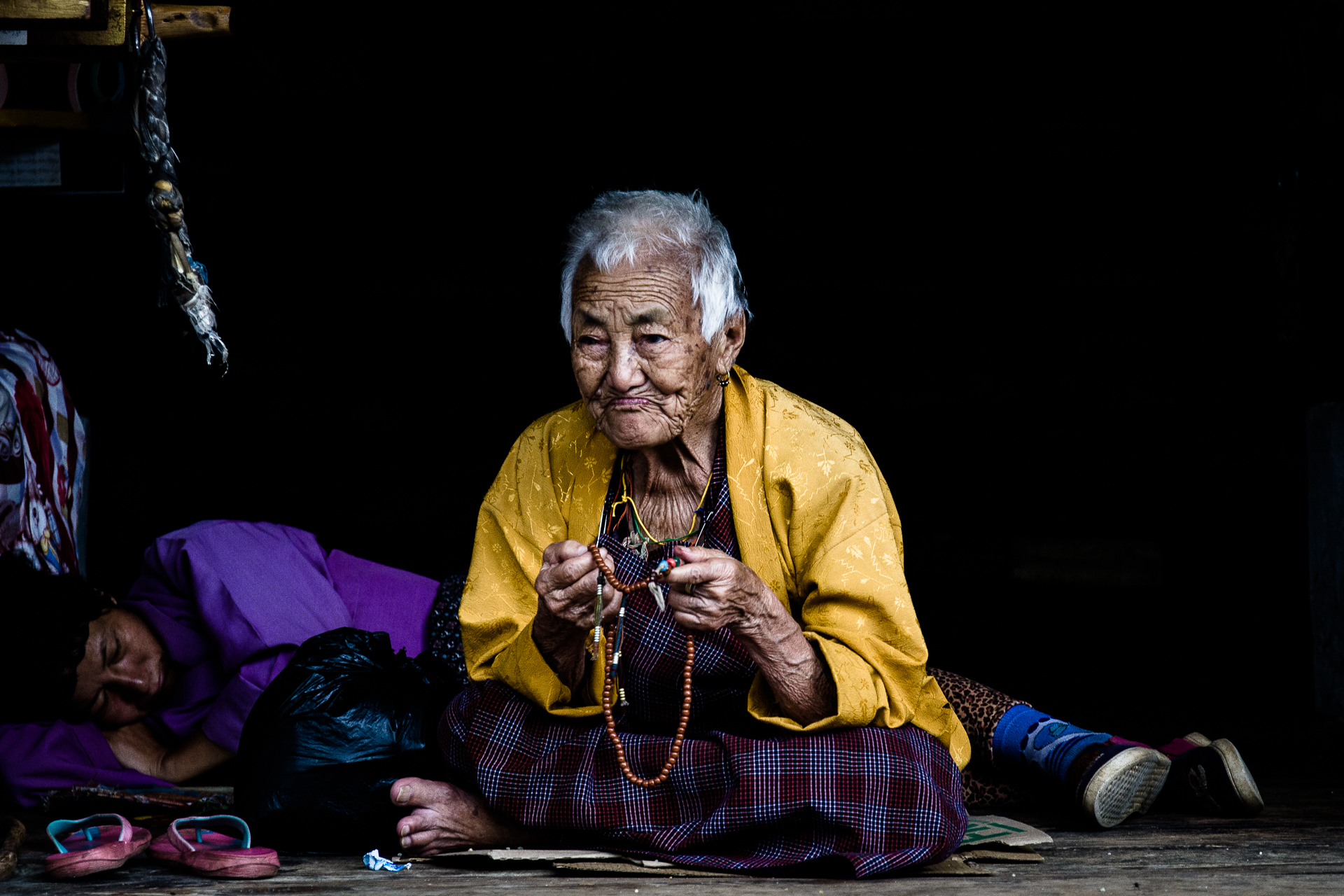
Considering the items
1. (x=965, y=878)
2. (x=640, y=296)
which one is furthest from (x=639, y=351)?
(x=965, y=878)

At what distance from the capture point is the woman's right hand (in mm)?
2184

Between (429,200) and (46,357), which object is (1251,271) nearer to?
(429,200)

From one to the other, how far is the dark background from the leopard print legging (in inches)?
63.9

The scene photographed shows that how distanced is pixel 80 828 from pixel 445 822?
2.62ft

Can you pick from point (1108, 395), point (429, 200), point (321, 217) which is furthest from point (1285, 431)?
point (321, 217)

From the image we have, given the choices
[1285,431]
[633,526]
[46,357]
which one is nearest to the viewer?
[633,526]

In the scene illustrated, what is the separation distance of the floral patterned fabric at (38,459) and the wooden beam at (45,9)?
58.1 inches

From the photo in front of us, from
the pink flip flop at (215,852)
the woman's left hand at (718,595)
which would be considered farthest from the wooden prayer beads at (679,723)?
the pink flip flop at (215,852)

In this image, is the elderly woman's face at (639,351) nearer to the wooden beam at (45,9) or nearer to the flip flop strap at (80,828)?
the wooden beam at (45,9)

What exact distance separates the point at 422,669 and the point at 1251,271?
3.53 m

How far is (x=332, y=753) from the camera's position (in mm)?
2559

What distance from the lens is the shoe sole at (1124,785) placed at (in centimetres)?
263

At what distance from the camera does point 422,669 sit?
2.92m

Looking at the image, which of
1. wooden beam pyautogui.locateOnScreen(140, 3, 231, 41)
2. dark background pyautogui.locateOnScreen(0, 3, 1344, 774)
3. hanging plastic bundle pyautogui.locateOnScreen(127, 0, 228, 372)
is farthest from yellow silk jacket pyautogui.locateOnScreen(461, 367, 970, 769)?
dark background pyautogui.locateOnScreen(0, 3, 1344, 774)
